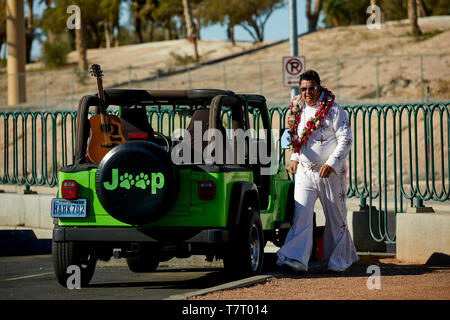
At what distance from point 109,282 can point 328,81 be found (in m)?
36.8

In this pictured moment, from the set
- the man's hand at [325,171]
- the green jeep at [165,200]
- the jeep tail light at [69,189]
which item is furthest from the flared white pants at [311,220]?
the jeep tail light at [69,189]

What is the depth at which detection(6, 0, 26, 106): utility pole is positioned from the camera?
4478 centimetres

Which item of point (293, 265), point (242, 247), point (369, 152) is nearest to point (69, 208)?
point (242, 247)

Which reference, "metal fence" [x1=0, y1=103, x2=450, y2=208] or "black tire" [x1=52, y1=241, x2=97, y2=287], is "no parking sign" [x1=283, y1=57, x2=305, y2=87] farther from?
"black tire" [x1=52, y1=241, x2=97, y2=287]

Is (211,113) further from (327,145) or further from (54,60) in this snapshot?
(54,60)

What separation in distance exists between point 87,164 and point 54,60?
61.7 metres

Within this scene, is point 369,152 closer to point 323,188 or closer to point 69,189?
point 323,188

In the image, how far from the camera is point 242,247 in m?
9.12

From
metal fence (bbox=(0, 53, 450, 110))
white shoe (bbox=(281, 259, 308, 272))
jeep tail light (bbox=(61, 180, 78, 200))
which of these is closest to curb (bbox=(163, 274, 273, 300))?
white shoe (bbox=(281, 259, 308, 272))

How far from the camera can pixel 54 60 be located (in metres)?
69.5

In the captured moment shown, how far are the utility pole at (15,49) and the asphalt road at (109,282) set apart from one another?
112ft

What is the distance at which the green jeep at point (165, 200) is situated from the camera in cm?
862

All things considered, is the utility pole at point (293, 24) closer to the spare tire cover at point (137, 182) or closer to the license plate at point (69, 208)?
the license plate at point (69, 208)
